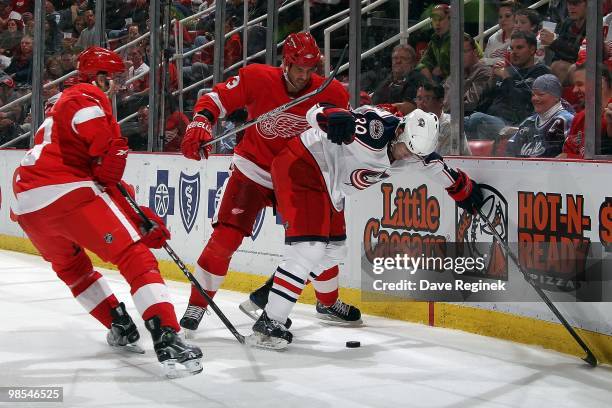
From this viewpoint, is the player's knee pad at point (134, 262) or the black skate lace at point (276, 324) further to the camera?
the black skate lace at point (276, 324)

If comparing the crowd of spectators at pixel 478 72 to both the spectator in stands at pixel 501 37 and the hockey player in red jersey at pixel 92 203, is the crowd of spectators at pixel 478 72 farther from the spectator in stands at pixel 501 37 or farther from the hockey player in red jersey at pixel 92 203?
the hockey player in red jersey at pixel 92 203

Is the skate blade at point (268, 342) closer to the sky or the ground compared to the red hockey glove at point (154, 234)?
closer to the ground

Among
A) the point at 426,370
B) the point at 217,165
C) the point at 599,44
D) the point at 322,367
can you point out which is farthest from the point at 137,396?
the point at 217,165

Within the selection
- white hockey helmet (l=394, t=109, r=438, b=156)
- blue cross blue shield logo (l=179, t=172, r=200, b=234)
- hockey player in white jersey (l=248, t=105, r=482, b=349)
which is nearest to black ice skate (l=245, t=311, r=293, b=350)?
hockey player in white jersey (l=248, t=105, r=482, b=349)

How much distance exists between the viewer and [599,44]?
4168mm

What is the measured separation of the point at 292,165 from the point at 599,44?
142cm

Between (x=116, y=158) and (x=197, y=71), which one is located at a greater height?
(x=197, y=71)

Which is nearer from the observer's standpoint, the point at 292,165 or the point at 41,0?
the point at 292,165

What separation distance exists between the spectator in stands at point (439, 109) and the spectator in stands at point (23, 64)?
16.3 feet

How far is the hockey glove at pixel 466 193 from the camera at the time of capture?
4.29m

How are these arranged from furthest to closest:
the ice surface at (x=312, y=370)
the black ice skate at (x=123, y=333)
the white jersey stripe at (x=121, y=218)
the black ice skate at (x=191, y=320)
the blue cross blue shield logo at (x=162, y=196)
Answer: the blue cross blue shield logo at (x=162, y=196) < the black ice skate at (x=191, y=320) < the black ice skate at (x=123, y=333) < the white jersey stripe at (x=121, y=218) < the ice surface at (x=312, y=370)

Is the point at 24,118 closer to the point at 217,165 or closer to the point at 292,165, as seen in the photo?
the point at 217,165

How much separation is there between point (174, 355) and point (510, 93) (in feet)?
7.17

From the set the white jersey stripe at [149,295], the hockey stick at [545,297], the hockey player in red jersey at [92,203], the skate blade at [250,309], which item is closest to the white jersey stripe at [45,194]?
the hockey player in red jersey at [92,203]
